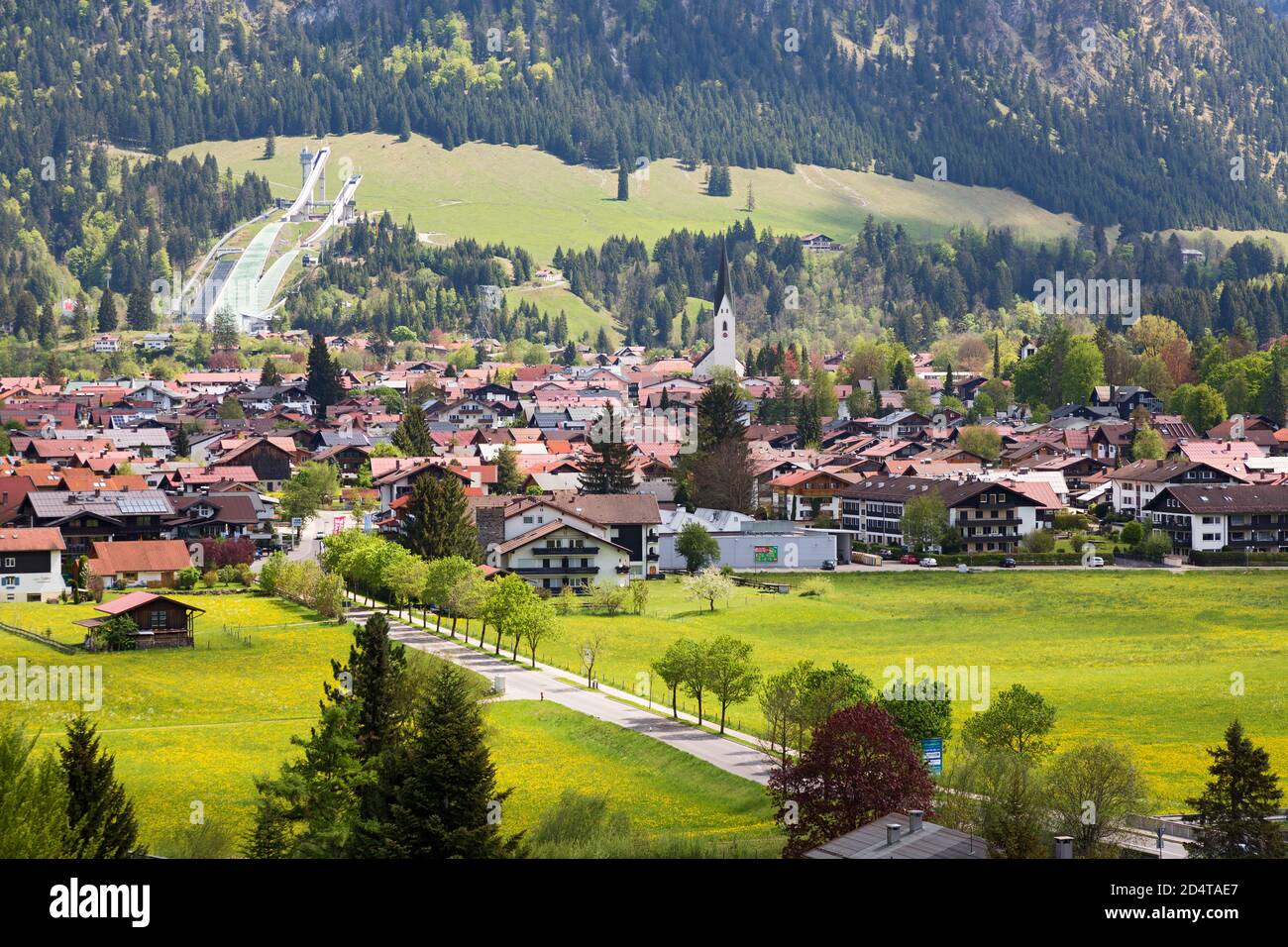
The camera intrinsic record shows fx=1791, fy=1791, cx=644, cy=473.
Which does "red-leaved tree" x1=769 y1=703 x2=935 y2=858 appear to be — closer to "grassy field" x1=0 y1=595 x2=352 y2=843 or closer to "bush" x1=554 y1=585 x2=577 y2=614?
"grassy field" x1=0 y1=595 x2=352 y2=843

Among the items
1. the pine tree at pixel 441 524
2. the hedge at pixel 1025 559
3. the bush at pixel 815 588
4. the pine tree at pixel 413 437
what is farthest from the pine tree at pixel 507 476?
the bush at pixel 815 588

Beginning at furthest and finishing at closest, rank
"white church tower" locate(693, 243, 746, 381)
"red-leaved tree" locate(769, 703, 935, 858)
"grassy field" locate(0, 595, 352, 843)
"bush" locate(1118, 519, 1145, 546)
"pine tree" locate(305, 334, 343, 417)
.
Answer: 1. "white church tower" locate(693, 243, 746, 381)
2. "pine tree" locate(305, 334, 343, 417)
3. "bush" locate(1118, 519, 1145, 546)
4. "grassy field" locate(0, 595, 352, 843)
5. "red-leaved tree" locate(769, 703, 935, 858)

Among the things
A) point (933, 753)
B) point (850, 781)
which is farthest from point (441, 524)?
point (850, 781)

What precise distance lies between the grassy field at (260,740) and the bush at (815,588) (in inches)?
719

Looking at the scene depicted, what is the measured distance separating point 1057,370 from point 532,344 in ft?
226

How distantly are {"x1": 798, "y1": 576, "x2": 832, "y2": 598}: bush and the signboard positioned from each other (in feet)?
103

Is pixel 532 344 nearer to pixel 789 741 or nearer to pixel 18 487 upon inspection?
pixel 18 487

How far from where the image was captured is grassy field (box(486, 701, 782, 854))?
2931cm

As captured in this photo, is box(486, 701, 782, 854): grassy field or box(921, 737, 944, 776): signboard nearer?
box(486, 701, 782, 854): grassy field

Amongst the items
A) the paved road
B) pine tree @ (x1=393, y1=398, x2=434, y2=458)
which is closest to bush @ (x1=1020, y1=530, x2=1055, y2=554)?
the paved road

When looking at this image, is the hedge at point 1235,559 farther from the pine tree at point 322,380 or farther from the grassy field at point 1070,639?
the pine tree at point 322,380

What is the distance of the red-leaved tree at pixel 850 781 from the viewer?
25000mm

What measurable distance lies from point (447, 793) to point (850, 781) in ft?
19.6

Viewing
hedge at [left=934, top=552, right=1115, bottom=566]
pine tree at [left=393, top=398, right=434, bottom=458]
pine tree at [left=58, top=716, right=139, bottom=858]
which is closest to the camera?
pine tree at [left=58, top=716, right=139, bottom=858]
